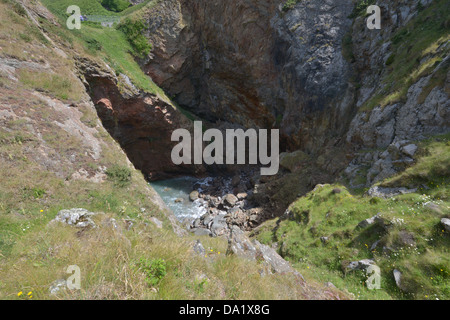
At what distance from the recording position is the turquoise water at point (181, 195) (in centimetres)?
1968

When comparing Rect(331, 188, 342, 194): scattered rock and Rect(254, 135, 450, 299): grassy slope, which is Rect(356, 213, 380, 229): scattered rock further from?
Rect(331, 188, 342, 194): scattered rock

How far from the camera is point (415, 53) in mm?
11742

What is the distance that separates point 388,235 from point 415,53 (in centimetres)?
1211

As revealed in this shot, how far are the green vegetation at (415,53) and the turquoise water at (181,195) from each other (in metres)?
16.7

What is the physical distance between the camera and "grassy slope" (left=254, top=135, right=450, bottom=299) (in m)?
4.99

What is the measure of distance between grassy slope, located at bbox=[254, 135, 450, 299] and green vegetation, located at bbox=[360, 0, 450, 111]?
4.51m

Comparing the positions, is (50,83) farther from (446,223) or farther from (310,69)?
(310,69)

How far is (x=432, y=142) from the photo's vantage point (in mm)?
8211

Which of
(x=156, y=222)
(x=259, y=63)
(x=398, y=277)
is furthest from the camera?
(x=259, y=63)

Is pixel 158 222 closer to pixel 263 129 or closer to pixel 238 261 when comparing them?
pixel 238 261

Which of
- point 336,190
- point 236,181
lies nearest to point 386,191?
point 336,190

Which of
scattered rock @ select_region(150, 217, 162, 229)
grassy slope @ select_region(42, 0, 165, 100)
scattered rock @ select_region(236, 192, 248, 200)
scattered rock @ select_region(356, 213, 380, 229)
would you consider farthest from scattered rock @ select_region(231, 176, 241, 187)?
scattered rock @ select_region(356, 213, 380, 229)

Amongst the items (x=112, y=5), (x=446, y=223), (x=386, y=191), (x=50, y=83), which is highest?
(x=112, y=5)

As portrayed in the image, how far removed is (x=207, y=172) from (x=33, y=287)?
23902 mm
